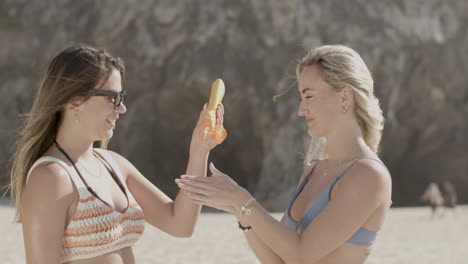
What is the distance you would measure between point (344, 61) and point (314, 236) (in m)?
0.72

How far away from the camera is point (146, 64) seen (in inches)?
877

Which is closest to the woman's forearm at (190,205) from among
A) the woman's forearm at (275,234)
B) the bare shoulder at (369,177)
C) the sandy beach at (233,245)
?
the woman's forearm at (275,234)

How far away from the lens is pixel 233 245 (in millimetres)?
11836

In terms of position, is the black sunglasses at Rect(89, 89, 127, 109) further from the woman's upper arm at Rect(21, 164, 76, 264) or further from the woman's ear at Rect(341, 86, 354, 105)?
the woman's ear at Rect(341, 86, 354, 105)

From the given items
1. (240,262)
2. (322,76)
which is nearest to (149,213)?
(322,76)

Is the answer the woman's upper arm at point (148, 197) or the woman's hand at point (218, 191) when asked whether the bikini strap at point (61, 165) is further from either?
the woman's upper arm at point (148, 197)

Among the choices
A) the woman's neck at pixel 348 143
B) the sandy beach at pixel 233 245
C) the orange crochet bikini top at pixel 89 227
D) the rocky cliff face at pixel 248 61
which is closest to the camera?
the orange crochet bikini top at pixel 89 227

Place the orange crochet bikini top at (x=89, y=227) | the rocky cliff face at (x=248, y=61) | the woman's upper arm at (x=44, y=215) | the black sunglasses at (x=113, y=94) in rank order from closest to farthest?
the woman's upper arm at (x=44, y=215), the orange crochet bikini top at (x=89, y=227), the black sunglasses at (x=113, y=94), the rocky cliff face at (x=248, y=61)

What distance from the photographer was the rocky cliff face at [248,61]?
21875 millimetres

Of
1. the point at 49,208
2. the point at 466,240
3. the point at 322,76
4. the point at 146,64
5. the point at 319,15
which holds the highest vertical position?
the point at 322,76

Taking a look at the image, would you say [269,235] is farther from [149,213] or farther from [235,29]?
[235,29]

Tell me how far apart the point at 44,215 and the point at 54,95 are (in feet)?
1.56

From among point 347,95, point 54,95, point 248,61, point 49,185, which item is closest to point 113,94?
point 54,95

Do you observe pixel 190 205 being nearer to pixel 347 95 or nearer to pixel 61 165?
pixel 61 165
